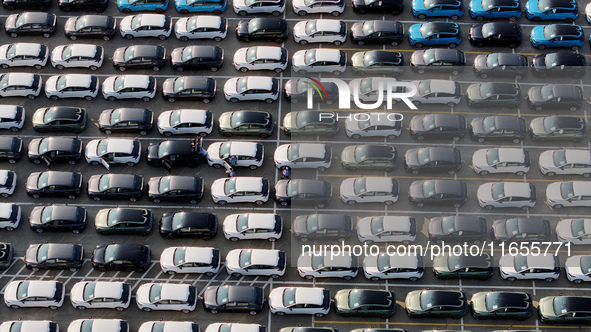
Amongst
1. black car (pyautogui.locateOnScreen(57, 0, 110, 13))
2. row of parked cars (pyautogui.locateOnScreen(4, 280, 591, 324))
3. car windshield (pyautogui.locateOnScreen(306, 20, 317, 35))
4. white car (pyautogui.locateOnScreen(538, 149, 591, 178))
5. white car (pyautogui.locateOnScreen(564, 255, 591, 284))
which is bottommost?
row of parked cars (pyautogui.locateOnScreen(4, 280, 591, 324))

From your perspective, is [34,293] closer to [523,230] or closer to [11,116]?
[11,116]

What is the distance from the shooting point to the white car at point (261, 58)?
190 ft

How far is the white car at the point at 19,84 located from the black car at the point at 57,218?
1105 centimetres

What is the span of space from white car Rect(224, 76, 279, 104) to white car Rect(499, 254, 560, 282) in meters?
21.6

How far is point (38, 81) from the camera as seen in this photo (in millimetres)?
57500

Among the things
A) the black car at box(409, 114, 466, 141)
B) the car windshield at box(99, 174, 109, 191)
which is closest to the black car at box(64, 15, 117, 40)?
the car windshield at box(99, 174, 109, 191)

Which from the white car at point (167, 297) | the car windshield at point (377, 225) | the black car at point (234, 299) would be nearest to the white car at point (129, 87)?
the white car at point (167, 297)

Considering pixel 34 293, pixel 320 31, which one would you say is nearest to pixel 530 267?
pixel 320 31

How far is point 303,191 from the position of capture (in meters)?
51.8

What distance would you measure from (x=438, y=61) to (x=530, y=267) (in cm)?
1822

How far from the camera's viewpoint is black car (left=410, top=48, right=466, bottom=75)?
5750cm

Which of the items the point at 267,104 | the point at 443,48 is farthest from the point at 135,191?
the point at 443,48

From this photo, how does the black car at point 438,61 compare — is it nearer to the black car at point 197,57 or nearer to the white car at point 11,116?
the black car at point 197,57

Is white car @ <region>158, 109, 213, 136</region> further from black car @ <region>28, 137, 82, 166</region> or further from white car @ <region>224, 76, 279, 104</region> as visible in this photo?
black car @ <region>28, 137, 82, 166</region>
